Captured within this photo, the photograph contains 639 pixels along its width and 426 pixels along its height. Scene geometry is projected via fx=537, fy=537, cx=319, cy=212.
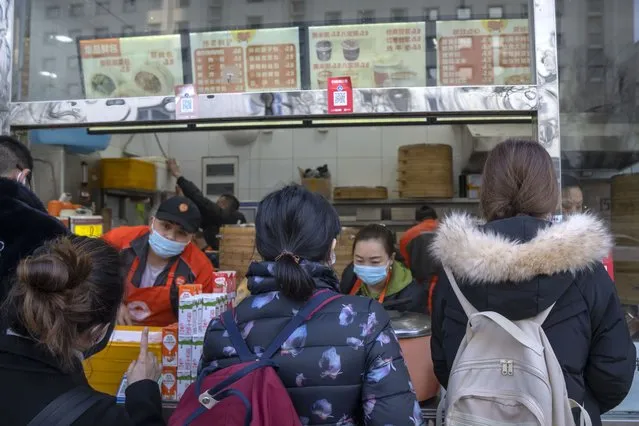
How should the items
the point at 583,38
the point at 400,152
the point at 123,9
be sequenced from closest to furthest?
the point at 583,38, the point at 123,9, the point at 400,152

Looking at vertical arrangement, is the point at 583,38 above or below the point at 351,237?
above

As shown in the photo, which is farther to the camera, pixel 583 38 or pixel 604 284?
pixel 583 38

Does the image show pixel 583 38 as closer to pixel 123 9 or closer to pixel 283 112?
pixel 283 112

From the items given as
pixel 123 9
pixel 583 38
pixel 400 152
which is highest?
pixel 123 9

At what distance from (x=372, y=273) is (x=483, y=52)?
1399 millimetres

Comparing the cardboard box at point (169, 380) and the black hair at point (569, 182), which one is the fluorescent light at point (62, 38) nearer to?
the cardboard box at point (169, 380)

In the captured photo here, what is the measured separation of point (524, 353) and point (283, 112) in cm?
196

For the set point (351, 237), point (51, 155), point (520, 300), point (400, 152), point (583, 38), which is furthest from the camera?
point (400, 152)

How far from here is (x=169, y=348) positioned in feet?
6.98

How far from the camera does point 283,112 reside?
3.03m

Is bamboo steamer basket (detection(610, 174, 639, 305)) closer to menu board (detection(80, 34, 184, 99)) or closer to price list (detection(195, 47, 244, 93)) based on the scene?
price list (detection(195, 47, 244, 93))

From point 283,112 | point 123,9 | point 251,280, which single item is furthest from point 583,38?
point 123,9

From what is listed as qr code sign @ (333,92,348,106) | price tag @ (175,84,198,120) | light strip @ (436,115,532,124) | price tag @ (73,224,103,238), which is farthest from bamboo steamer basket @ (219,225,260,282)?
light strip @ (436,115,532,124)

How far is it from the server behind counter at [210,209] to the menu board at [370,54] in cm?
262
